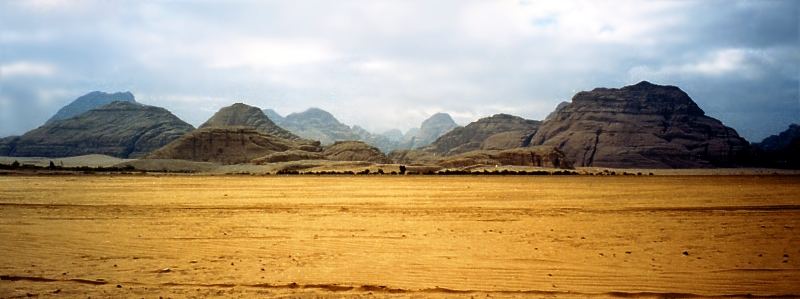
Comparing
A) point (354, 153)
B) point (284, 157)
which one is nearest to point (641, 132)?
point (354, 153)

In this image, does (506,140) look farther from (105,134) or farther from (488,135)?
(105,134)

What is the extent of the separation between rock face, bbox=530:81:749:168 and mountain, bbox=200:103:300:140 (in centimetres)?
7806

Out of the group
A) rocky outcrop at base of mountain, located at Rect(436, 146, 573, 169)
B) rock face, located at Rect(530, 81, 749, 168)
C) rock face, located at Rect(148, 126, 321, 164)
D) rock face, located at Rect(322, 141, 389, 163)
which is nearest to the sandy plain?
rocky outcrop at base of mountain, located at Rect(436, 146, 573, 169)

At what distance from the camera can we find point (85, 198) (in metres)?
23.0

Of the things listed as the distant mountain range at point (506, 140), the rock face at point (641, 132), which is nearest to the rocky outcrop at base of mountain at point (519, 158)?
the distant mountain range at point (506, 140)

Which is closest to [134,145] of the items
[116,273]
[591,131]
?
[591,131]

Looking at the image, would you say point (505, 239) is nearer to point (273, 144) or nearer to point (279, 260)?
point (279, 260)

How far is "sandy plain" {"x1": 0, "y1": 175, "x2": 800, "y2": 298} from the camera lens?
25.2ft

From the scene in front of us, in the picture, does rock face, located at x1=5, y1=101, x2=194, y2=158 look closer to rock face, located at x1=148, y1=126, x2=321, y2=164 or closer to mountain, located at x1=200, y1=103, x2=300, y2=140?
mountain, located at x1=200, y1=103, x2=300, y2=140

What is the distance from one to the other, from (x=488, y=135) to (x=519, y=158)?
7649 centimetres

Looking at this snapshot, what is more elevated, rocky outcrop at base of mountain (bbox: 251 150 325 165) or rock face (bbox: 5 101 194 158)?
rock face (bbox: 5 101 194 158)

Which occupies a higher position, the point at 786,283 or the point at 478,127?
the point at 478,127

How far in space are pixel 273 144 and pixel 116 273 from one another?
3532 inches

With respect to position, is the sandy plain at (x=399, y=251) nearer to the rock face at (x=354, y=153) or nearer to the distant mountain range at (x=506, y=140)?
the distant mountain range at (x=506, y=140)
